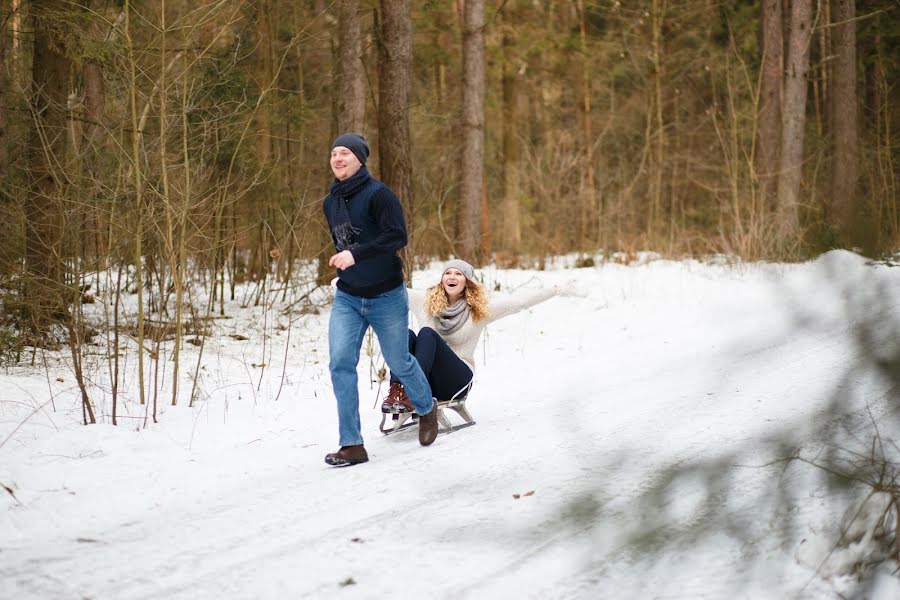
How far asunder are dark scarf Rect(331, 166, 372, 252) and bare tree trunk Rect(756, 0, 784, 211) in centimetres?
1123

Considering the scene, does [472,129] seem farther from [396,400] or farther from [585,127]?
[585,127]

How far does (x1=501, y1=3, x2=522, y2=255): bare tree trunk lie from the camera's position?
22734 millimetres

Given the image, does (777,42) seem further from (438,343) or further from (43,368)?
(43,368)

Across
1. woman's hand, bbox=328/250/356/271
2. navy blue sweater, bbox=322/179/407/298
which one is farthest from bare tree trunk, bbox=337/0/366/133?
woman's hand, bbox=328/250/356/271

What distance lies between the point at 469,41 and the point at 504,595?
43.9ft

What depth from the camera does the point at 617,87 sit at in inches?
1280

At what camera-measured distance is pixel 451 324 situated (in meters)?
6.17

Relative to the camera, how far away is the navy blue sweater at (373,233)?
5109 millimetres

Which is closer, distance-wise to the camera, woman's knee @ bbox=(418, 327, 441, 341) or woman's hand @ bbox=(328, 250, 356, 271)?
woman's hand @ bbox=(328, 250, 356, 271)

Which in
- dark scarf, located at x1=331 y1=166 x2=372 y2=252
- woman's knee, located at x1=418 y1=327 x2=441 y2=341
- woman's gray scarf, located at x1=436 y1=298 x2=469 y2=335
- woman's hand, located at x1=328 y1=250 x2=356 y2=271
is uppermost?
dark scarf, located at x1=331 y1=166 x2=372 y2=252

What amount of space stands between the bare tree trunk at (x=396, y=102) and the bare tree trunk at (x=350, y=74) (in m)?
1.04

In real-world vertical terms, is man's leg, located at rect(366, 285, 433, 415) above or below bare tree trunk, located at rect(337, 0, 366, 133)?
below

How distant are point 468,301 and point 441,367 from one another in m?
0.56

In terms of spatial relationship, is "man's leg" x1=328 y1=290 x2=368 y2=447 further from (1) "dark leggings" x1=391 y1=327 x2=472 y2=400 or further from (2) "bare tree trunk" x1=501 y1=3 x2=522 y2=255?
(2) "bare tree trunk" x1=501 y1=3 x2=522 y2=255
